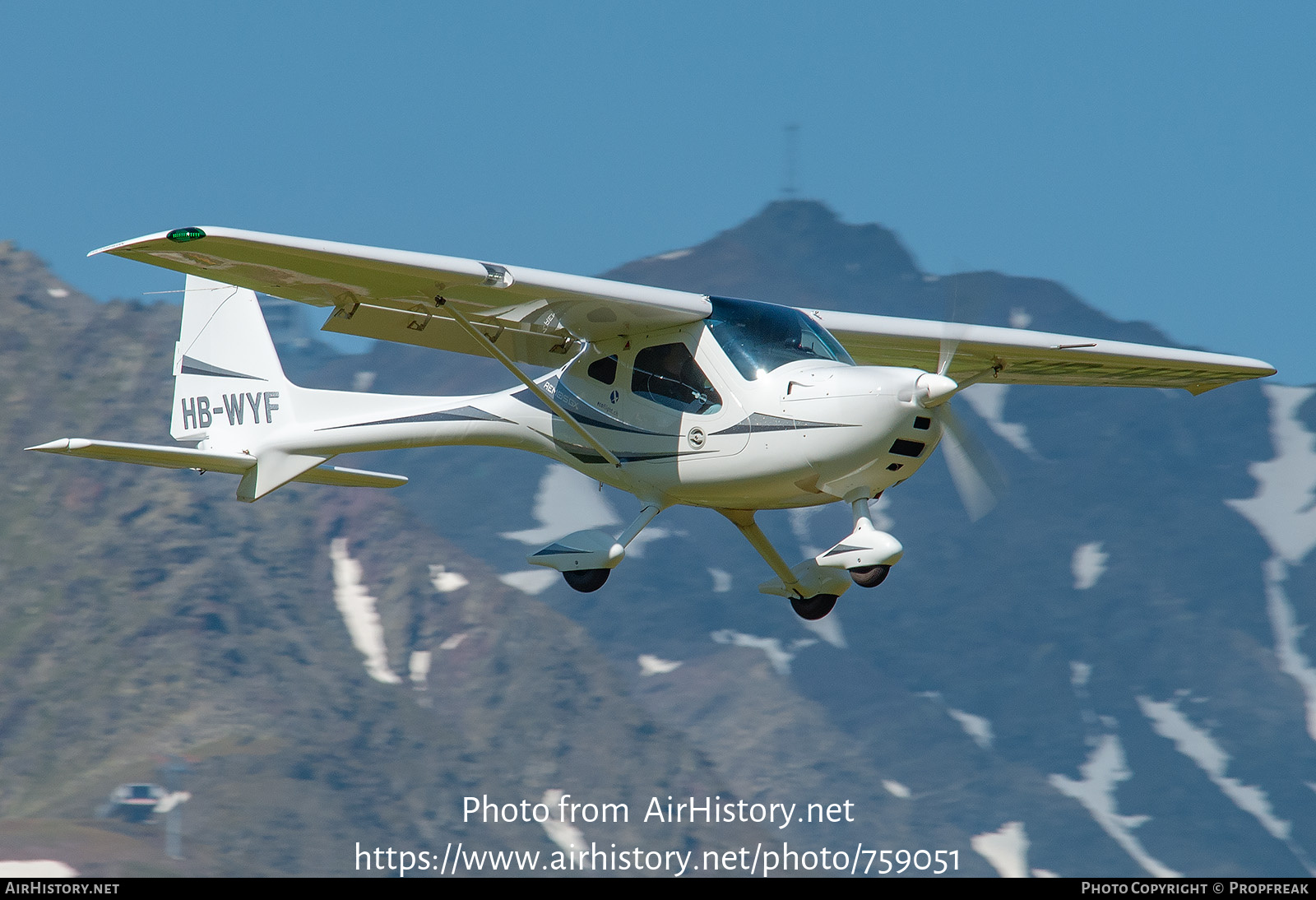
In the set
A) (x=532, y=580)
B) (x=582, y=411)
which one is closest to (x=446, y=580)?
(x=532, y=580)

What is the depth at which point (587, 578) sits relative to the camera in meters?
13.4

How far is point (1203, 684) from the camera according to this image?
18262 cm

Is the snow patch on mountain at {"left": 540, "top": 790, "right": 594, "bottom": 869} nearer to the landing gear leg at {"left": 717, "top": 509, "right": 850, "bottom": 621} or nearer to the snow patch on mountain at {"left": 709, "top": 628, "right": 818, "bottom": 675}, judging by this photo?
the snow patch on mountain at {"left": 709, "top": 628, "right": 818, "bottom": 675}

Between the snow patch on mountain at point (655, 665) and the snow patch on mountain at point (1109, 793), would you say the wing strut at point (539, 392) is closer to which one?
the snow patch on mountain at point (1109, 793)

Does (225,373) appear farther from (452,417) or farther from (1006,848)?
(1006,848)

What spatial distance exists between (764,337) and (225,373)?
7.02m

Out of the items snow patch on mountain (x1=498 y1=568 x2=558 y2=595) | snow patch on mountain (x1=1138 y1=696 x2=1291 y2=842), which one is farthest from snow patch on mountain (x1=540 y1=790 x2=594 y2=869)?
snow patch on mountain (x1=1138 y1=696 x2=1291 y2=842)

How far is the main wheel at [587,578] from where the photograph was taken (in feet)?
43.8

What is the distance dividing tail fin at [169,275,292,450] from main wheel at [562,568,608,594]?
4274mm

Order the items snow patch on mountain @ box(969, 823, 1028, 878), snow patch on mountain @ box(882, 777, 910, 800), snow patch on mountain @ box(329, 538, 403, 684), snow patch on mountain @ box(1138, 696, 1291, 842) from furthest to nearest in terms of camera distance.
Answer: snow patch on mountain @ box(1138, 696, 1291, 842), snow patch on mountain @ box(882, 777, 910, 800), snow patch on mountain @ box(329, 538, 403, 684), snow patch on mountain @ box(969, 823, 1028, 878)

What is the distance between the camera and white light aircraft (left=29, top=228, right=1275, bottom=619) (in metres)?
11.8

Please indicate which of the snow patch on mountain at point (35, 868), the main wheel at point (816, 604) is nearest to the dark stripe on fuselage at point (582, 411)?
the main wheel at point (816, 604)
